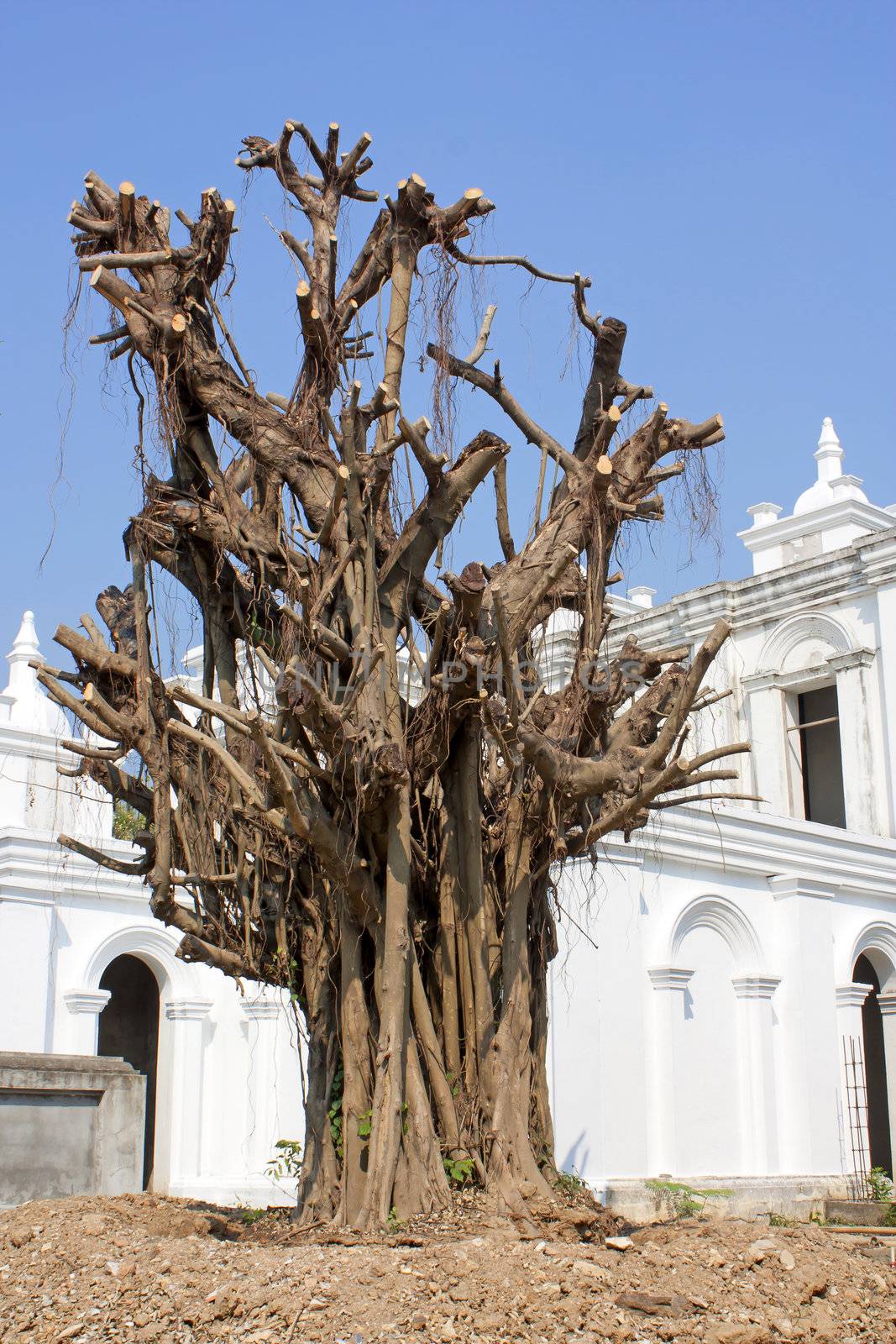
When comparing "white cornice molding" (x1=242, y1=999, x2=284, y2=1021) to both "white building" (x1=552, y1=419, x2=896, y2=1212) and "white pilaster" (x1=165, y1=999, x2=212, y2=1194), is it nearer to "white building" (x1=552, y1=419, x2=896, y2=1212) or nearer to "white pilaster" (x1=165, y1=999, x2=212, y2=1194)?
"white pilaster" (x1=165, y1=999, x2=212, y2=1194)

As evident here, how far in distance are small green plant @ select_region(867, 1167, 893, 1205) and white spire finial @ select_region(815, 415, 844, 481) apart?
10.5 metres

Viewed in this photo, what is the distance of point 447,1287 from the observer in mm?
5535

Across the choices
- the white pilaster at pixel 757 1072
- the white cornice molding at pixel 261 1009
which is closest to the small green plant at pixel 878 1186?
the white pilaster at pixel 757 1072

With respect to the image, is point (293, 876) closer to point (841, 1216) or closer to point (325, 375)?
point (325, 375)

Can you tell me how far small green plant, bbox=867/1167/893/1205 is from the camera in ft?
47.8

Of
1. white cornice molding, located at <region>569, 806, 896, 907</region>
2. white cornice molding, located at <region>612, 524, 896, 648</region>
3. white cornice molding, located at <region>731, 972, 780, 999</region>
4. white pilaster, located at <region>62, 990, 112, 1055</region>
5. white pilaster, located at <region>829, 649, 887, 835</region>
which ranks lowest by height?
white pilaster, located at <region>62, 990, 112, 1055</region>

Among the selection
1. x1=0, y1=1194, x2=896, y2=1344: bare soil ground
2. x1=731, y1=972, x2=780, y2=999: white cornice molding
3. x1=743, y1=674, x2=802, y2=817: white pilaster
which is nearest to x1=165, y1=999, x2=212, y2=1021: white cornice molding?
x1=731, y1=972, x2=780, y2=999: white cornice molding

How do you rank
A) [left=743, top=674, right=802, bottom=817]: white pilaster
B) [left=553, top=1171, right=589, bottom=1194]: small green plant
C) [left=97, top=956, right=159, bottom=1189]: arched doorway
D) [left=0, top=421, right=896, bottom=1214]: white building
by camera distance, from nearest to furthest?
[left=553, top=1171, right=589, bottom=1194]: small green plant, [left=0, top=421, right=896, bottom=1214]: white building, [left=97, top=956, right=159, bottom=1189]: arched doorway, [left=743, top=674, right=802, bottom=817]: white pilaster

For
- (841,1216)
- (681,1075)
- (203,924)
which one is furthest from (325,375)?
(841,1216)

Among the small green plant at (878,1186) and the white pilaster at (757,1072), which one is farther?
the small green plant at (878,1186)

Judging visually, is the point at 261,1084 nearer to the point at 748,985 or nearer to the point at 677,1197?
the point at 677,1197

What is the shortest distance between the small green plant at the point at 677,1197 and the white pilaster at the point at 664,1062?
361 mm

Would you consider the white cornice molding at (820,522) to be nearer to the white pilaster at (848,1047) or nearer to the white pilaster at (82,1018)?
the white pilaster at (848,1047)

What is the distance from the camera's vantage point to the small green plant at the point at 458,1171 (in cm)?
680
